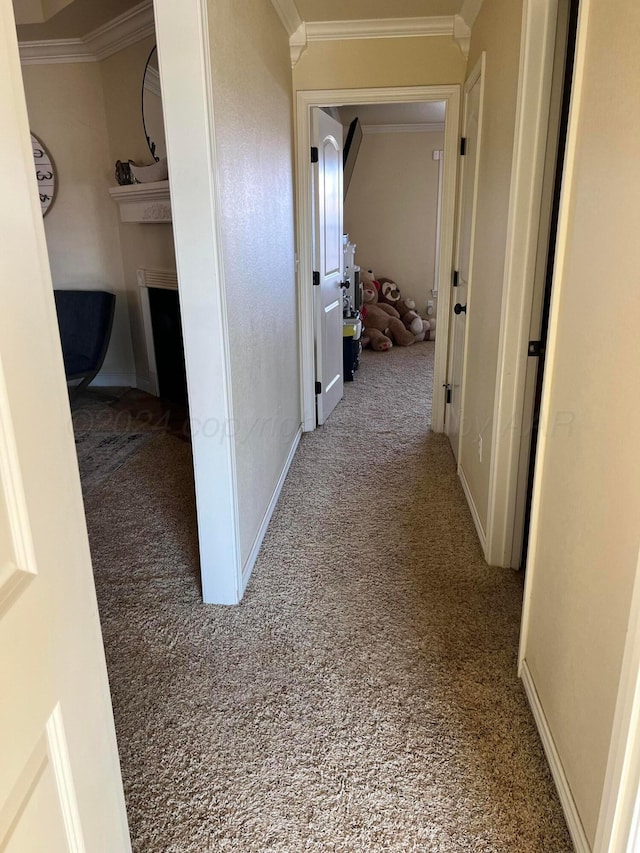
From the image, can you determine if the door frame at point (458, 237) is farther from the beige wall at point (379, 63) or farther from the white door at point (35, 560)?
the white door at point (35, 560)

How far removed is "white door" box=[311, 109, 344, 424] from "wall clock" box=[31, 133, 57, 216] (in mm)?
2277

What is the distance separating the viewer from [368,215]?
24.4 ft

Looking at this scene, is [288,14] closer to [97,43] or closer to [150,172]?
[150,172]

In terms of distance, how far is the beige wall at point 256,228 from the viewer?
2.09 meters

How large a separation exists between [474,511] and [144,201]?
3227 mm

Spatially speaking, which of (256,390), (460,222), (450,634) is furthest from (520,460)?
(460,222)

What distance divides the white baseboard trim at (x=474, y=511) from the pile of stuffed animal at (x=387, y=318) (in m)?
3.66

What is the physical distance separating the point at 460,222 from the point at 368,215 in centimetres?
418

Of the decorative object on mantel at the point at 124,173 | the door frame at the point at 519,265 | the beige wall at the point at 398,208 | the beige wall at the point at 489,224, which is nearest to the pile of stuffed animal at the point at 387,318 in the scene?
the beige wall at the point at 398,208

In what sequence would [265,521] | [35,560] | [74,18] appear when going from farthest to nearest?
[74,18], [265,521], [35,560]

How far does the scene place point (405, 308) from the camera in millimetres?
7348

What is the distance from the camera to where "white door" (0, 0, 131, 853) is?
67 cm

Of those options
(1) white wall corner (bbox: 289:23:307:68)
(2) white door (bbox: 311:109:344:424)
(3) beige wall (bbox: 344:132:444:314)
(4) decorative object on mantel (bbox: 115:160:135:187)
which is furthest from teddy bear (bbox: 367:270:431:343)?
(1) white wall corner (bbox: 289:23:307:68)

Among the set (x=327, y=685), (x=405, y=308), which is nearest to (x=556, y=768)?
(x=327, y=685)
